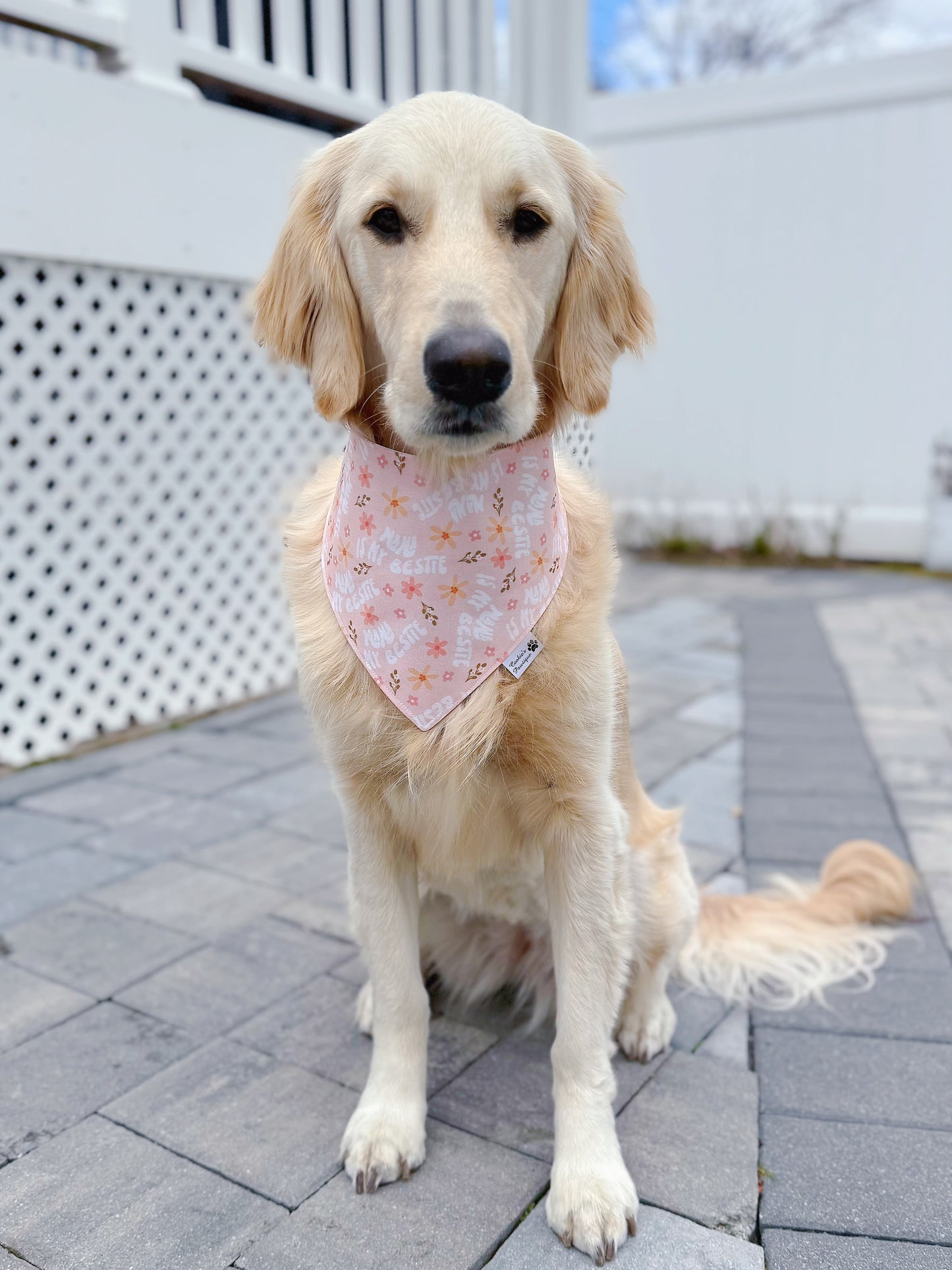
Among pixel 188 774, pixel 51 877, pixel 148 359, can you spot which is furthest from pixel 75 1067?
pixel 148 359

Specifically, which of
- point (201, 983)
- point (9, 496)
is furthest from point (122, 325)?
point (201, 983)

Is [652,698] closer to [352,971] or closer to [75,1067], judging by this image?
[352,971]

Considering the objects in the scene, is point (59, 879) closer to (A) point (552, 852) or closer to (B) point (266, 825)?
(B) point (266, 825)

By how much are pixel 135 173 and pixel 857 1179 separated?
386 centimetres

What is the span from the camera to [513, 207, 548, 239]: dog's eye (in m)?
1.54

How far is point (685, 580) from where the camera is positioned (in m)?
7.64

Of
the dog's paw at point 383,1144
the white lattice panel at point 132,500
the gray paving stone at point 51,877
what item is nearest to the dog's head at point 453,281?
the dog's paw at point 383,1144

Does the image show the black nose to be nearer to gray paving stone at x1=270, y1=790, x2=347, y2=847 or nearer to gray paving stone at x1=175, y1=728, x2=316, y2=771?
gray paving stone at x1=270, y1=790, x2=347, y2=847

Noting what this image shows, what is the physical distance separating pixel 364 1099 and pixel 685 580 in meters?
6.26

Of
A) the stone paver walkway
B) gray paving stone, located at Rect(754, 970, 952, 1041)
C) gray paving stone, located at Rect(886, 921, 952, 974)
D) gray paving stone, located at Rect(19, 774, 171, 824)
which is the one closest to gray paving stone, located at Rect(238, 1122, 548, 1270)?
the stone paver walkway

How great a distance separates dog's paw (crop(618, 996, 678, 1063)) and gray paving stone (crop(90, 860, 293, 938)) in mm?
1031

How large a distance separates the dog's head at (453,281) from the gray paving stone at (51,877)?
172cm

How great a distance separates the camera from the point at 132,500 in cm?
419

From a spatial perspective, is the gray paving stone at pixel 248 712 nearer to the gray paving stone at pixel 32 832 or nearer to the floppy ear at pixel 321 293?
the gray paving stone at pixel 32 832
